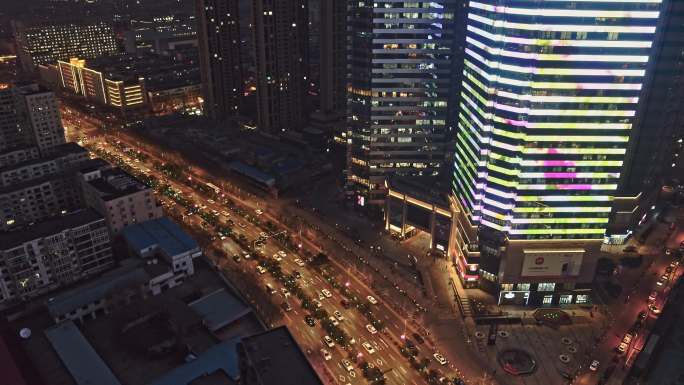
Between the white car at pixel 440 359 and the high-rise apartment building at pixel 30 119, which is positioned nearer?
the white car at pixel 440 359

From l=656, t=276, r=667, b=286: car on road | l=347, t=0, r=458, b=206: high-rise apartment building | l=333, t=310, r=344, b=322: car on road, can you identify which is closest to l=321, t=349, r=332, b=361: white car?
l=333, t=310, r=344, b=322: car on road

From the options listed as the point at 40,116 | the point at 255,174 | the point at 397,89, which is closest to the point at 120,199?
the point at 255,174

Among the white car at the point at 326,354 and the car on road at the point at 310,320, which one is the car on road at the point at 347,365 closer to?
the white car at the point at 326,354

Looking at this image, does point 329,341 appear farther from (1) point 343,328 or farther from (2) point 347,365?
(2) point 347,365

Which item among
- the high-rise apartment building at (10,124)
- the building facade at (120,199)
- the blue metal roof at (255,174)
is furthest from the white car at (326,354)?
the high-rise apartment building at (10,124)

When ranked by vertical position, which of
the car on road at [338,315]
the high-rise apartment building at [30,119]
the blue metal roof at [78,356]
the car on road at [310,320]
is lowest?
the car on road at [338,315]

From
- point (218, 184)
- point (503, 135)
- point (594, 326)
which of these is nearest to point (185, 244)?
point (218, 184)

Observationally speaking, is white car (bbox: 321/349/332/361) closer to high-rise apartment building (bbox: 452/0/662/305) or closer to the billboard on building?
high-rise apartment building (bbox: 452/0/662/305)
